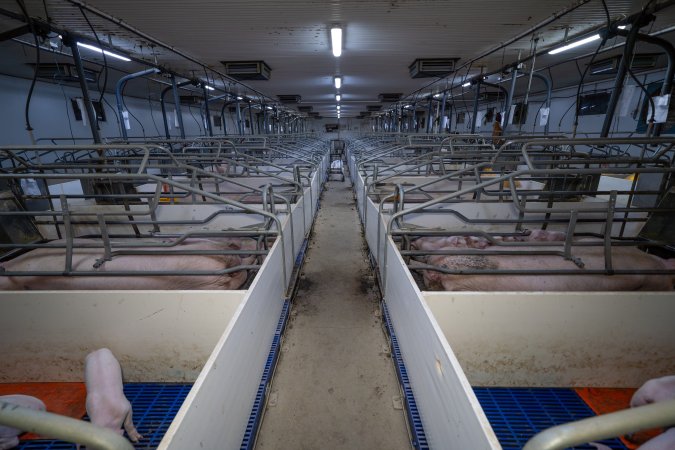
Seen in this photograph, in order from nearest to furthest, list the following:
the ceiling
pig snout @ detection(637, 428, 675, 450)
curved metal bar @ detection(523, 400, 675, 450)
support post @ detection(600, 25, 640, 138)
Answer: curved metal bar @ detection(523, 400, 675, 450) < pig snout @ detection(637, 428, 675, 450) < support post @ detection(600, 25, 640, 138) < the ceiling

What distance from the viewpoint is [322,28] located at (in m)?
4.68

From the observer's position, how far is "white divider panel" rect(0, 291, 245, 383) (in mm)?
1853

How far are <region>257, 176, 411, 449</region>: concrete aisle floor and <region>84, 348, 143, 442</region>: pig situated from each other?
0.78 meters

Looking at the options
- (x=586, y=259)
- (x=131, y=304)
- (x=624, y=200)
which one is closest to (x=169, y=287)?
(x=131, y=304)

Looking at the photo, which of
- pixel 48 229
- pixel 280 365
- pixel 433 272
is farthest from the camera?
pixel 48 229

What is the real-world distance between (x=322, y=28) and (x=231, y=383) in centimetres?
505

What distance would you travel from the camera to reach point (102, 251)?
7.61 ft

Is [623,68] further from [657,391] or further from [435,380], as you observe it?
[435,380]

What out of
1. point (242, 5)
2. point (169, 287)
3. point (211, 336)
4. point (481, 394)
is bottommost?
point (481, 394)

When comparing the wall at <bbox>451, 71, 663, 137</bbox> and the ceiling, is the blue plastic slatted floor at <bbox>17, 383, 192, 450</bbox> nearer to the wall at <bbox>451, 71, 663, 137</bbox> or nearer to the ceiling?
the ceiling

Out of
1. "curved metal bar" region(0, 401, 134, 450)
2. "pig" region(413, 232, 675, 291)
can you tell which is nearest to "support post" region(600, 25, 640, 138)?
"pig" region(413, 232, 675, 291)

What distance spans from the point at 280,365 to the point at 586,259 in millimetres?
2468

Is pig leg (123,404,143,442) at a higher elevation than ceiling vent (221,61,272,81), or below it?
below

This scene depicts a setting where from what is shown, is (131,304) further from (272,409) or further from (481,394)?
(481,394)
